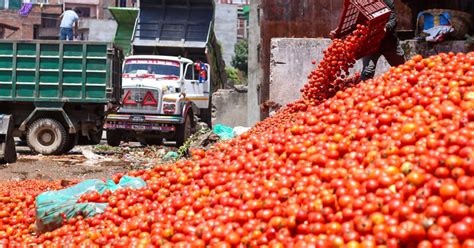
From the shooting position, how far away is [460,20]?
1001 cm

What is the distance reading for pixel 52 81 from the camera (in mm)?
14000

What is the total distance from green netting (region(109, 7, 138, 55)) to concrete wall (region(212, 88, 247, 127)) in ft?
14.2

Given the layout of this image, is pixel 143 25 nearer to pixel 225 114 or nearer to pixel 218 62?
pixel 218 62

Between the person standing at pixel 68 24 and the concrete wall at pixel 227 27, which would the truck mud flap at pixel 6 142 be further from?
the concrete wall at pixel 227 27

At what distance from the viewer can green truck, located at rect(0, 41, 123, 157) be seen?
45.8ft

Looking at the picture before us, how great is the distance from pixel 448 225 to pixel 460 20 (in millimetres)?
7998

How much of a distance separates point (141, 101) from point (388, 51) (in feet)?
31.5

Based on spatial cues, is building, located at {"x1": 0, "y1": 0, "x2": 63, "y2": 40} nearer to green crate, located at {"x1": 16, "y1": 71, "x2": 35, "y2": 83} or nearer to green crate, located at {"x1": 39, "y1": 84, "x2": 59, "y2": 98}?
green crate, located at {"x1": 16, "y1": 71, "x2": 35, "y2": 83}

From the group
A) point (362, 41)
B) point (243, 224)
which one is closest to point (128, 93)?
point (362, 41)

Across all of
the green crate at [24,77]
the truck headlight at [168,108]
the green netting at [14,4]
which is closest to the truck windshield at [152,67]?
the truck headlight at [168,108]

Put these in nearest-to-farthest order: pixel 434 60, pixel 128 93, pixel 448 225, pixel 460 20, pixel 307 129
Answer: pixel 448 225 < pixel 307 129 < pixel 434 60 < pixel 460 20 < pixel 128 93

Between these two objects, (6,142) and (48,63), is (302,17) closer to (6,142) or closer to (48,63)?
(48,63)

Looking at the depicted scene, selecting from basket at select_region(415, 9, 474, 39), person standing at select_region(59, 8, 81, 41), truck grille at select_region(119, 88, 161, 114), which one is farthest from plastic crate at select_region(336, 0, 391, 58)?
person standing at select_region(59, 8, 81, 41)

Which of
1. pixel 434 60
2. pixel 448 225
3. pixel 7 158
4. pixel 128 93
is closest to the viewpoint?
pixel 448 225
